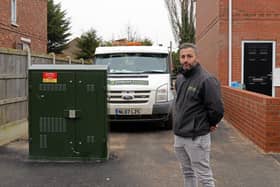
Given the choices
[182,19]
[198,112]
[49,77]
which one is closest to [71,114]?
[49,77]

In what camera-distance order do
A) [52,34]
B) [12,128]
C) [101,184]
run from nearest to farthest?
[101,184] < [12,128] < [52,34]

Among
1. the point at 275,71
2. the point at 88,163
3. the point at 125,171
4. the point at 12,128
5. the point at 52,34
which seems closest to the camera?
the point at 125,171

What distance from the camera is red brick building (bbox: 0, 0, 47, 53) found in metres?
20.8

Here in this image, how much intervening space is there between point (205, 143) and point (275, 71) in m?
11.6

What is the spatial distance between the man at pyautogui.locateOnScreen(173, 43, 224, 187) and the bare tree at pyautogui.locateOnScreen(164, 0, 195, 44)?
134ft

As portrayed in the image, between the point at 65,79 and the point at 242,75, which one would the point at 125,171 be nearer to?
the point at 65,79

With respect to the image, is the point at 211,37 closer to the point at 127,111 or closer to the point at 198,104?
the point at 127,111

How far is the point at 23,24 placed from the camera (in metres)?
23.4

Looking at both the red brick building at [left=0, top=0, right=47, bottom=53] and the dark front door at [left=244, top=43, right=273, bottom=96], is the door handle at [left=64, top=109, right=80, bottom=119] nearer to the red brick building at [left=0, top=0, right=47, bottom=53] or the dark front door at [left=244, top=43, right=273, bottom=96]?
the dark front door at [left=244, top=43, right=273, bottom=96]

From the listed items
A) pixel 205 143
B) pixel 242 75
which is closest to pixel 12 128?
pixel 205 143

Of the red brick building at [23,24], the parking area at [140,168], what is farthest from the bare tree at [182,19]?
the parking area at [140,168]

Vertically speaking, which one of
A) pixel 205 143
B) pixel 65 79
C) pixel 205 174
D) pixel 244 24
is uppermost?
pixel 244 24

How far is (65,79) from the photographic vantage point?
7938 millimetres

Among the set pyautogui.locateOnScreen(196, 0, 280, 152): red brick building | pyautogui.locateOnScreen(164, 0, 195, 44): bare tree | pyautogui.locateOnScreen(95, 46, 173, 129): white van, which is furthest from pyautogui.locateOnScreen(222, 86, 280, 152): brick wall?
pyautogui.locateOnScreen(164, 0, 195, 44): bare tree
